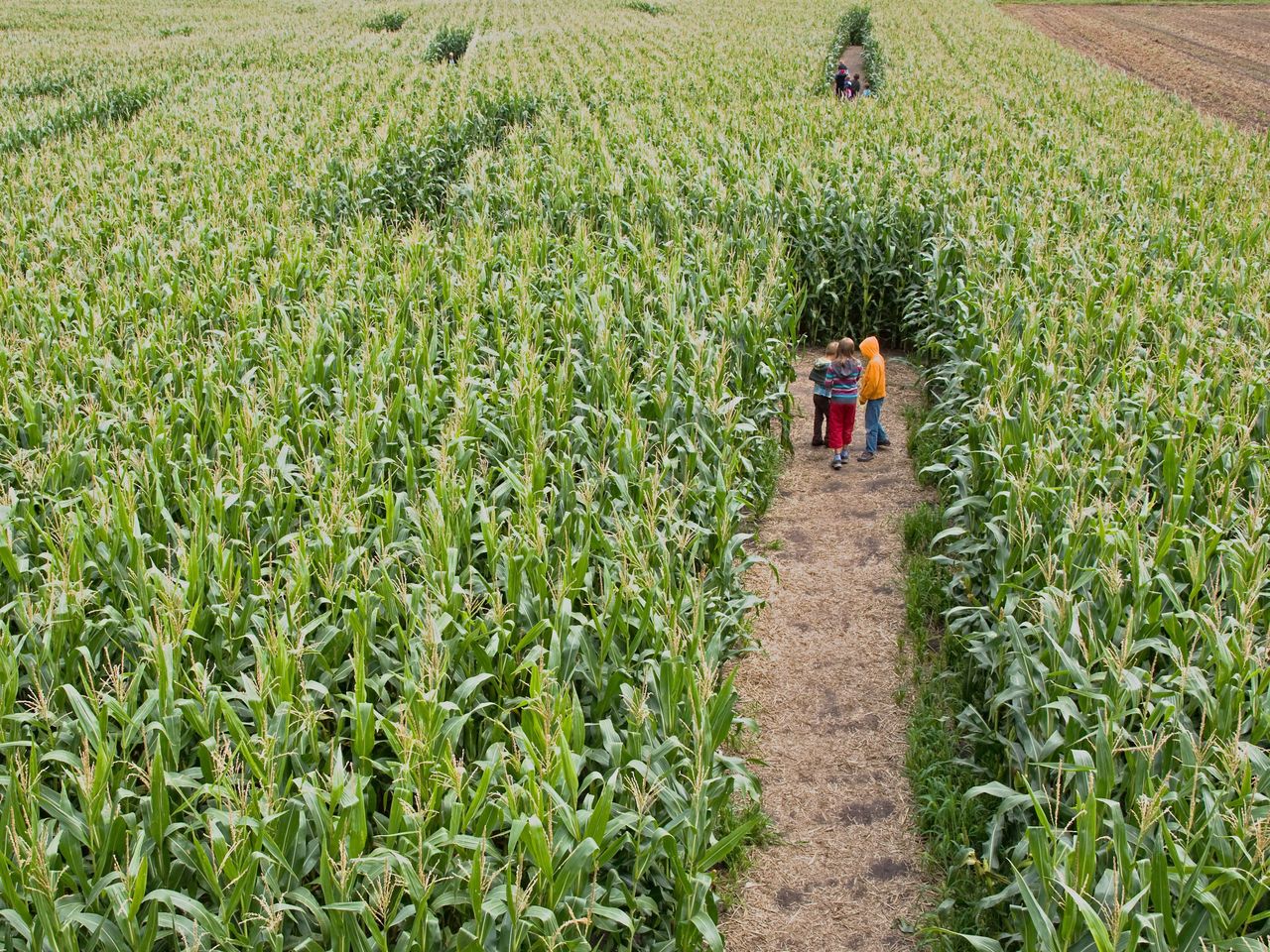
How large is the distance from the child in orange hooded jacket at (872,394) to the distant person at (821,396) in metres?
0.28

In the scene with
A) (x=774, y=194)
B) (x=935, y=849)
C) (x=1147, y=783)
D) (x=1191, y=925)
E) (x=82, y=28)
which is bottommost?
(x=935, y=849)

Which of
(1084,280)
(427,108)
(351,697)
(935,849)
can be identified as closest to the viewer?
(351,697)

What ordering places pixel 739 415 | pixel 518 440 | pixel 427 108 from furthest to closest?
Answer: pixel 427 108 < pixel 739 415 < pixel 518 440

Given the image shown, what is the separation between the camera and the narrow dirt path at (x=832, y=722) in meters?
4.88

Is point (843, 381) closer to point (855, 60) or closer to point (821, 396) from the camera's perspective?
point (821, 396)

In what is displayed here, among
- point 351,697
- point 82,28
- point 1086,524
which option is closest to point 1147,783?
point 1086,524

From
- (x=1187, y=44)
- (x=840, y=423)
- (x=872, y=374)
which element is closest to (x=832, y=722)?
(x=840, y=423)

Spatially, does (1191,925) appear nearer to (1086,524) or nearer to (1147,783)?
(1147,783)

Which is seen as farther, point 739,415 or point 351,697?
point 739,415

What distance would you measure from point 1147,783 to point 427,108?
18.1 metres

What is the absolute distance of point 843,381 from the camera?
9.09 metres

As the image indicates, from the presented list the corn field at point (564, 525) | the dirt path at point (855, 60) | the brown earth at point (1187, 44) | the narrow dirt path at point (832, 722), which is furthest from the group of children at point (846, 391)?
the dirt path at point (855, 60)

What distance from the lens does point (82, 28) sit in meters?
39.0

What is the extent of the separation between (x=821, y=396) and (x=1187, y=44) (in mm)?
36222
